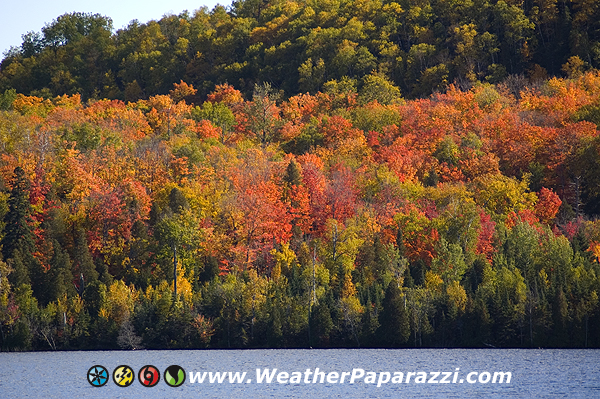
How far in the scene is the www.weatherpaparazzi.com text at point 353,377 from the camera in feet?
172

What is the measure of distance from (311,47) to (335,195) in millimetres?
54009

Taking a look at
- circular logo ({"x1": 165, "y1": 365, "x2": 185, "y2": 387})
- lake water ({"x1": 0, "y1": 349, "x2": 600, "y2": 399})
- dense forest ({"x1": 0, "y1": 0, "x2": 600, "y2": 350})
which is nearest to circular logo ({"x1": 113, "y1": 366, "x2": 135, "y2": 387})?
lake water ({"x1": 0, "y1": 349, "x2": 600, "y2": 399})

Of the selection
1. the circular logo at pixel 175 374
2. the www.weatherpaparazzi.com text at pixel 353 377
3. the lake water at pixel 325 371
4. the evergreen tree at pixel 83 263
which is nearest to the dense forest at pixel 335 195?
the evergreen tree at pixel 83 263

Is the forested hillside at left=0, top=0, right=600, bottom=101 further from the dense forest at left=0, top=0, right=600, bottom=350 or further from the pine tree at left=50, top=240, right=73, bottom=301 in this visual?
the pine tree at left=50, top=240, right=73, bottom=301

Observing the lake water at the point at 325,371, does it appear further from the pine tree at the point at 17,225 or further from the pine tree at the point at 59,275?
the pine tree at the point at 17,225

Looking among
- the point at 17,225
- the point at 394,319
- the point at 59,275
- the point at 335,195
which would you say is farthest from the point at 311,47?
the point at 394,319

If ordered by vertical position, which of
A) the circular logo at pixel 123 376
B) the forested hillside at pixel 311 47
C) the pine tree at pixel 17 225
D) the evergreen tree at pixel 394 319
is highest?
the forested hillside at pixel 311 47

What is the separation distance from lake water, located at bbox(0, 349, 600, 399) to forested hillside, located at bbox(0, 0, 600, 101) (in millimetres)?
70937

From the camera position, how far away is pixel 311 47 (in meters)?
142

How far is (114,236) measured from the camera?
8506 cm

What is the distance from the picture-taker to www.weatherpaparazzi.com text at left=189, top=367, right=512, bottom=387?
52.5 m

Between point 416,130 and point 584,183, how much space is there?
2330cm

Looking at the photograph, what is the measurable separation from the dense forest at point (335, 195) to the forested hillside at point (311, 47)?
47 cm

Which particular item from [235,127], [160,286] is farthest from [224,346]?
[235,127]
